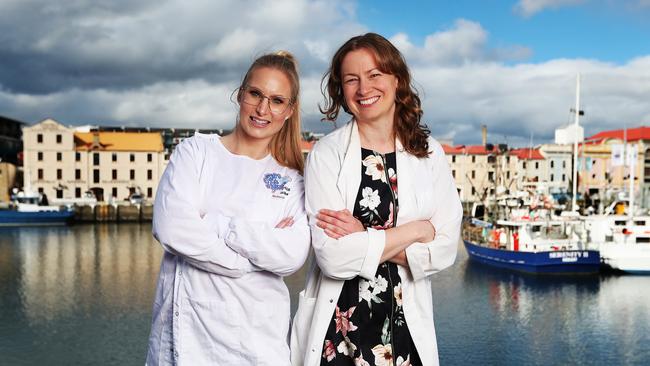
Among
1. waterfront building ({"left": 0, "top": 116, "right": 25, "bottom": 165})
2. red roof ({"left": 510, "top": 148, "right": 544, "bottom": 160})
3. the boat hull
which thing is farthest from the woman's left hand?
waterfront building ({"left": 0, "top": 116, "right": 25, "bottom": 165})

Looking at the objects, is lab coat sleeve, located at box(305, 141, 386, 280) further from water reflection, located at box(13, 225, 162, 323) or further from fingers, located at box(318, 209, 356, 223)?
water reflection, located at box(13, 225, 162, 323)

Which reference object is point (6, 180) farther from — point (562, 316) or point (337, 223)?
point (337, 223)

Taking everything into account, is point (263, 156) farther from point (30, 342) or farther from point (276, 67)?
point (30, 342)

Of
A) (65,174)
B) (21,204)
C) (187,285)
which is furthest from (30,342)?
(65,174)

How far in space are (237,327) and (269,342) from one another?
162 millimetres

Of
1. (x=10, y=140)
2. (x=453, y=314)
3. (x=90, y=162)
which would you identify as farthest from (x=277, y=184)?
(x=10, y=140)

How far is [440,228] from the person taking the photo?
2.99 metres

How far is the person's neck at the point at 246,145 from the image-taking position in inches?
117

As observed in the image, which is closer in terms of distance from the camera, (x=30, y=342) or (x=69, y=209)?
(x=30, y=342)

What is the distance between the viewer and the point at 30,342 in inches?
597

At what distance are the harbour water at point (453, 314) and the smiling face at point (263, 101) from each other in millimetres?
11616

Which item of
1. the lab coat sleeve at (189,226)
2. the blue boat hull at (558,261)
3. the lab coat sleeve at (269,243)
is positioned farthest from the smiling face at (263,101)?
the blue boat hull at (558,261)

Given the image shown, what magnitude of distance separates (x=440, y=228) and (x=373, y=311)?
0.50 m

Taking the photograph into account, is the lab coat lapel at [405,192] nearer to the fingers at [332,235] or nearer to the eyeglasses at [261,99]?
the fingers at [332,235]
